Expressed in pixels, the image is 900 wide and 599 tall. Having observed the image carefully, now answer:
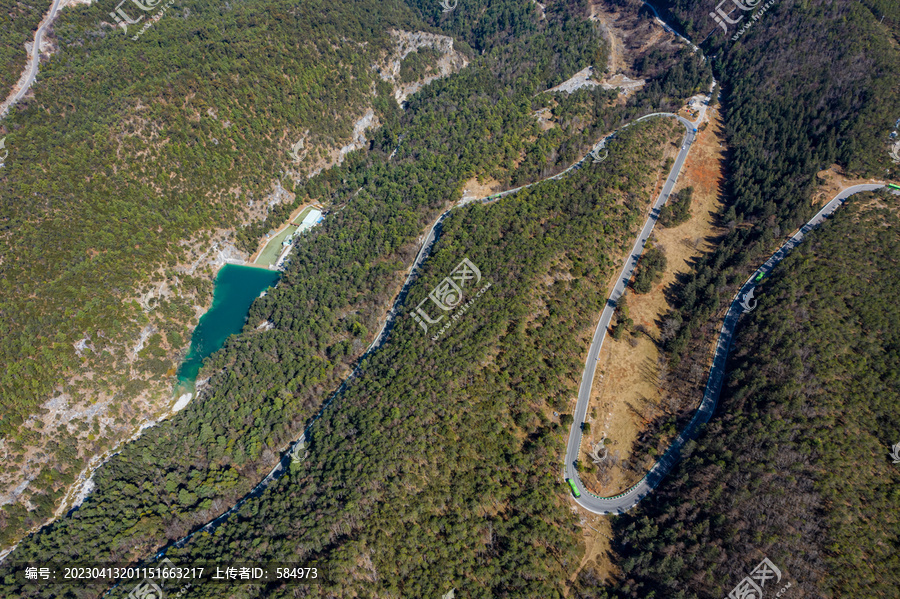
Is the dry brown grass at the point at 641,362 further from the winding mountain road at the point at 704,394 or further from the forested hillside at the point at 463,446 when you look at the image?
the forested hillside at the point at 463,446

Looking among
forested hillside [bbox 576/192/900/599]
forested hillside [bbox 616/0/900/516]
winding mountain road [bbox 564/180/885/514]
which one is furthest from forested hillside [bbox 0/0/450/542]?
forested hillside [bbox 616/0/900/516]
